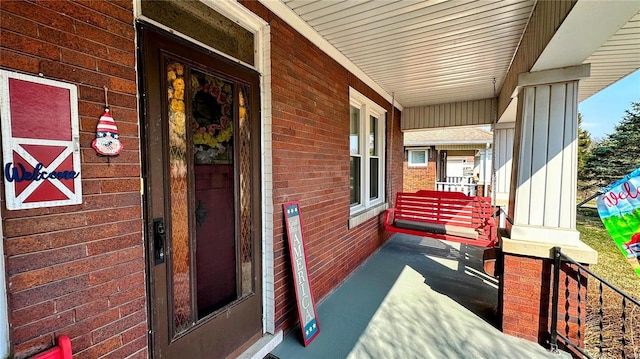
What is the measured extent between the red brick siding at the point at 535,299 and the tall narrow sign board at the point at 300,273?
5.97 ft

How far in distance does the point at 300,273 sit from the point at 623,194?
103 inches

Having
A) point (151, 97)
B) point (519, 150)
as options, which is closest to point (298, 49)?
point (151, 97)

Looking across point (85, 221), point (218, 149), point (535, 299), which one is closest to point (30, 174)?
point (85, 221)

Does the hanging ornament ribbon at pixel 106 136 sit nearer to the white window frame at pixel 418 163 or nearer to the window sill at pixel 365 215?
the window sill at pixel 365 215

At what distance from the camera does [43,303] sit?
1062 mm

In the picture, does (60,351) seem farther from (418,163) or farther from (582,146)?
(582,146)

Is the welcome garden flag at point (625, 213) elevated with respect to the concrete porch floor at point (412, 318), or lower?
elevated

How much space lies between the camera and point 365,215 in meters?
4.13

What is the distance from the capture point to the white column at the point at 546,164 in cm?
230

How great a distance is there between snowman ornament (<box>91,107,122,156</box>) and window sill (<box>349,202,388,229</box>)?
9.47 feet

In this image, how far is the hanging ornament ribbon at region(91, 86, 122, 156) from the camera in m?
1.20

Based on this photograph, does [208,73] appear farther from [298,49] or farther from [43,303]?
[43,303]

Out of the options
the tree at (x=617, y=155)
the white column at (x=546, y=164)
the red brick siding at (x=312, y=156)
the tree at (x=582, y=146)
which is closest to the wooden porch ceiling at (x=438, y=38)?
the red brick siding at (x=312, y=156)

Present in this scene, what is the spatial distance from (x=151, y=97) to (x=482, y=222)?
4.21m
